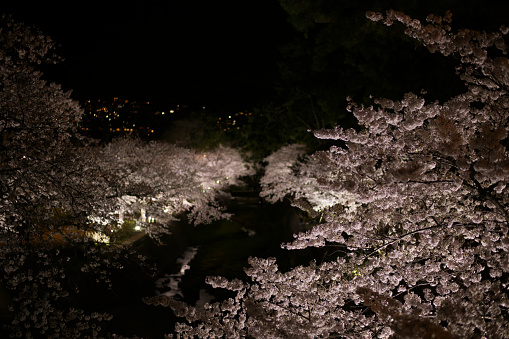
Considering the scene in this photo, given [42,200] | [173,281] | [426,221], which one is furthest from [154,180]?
[426,221]

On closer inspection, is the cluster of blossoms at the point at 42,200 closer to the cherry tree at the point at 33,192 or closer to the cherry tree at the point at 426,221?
the cherry tree at the point at 33,192

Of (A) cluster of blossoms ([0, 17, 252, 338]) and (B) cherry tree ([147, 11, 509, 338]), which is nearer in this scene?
(B) cherry tree ([147, 11, 509, 338])

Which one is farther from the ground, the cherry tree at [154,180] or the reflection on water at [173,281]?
the cherry tree at [154,180]

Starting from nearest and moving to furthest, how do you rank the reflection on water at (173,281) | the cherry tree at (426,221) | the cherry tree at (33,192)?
the cherry tree at (426,221) < the cherry tree at (33,192) < the reflection on water at (173,281)

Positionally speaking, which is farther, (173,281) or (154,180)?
(154,180)

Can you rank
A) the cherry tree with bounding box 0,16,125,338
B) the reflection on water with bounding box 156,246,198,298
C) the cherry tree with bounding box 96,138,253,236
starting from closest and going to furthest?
1. the cherry tree with bounding box 0,16,125,338
2. the cherry tree with bounding box 96,138,253,236
3. the reflection on water with bounding box 156,246,198,298

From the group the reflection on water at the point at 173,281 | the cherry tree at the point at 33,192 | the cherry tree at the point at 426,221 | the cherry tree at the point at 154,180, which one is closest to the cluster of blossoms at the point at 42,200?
the cherry tree at the point at 33,192

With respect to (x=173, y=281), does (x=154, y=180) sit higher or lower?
higher

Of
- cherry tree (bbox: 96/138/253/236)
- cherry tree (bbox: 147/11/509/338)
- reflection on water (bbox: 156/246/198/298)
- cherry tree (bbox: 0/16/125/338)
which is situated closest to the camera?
cherry tree (bbox: 147/11/509/338)

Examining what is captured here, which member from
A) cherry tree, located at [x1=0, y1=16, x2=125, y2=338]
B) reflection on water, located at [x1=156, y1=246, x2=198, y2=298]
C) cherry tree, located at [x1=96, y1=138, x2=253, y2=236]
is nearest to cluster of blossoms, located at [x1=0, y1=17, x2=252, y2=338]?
cherry tree, located at [x1=0, y1=16, x2=125, y2=338]

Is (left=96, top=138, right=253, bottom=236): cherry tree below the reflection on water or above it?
above

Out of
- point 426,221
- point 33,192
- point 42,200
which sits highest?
point 33,192

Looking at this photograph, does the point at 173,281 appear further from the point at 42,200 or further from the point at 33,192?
the point at 33,192

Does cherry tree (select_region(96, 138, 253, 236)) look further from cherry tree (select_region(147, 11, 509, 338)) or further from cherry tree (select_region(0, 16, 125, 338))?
cherry tree (select_region(147, 11, 509, 338))
